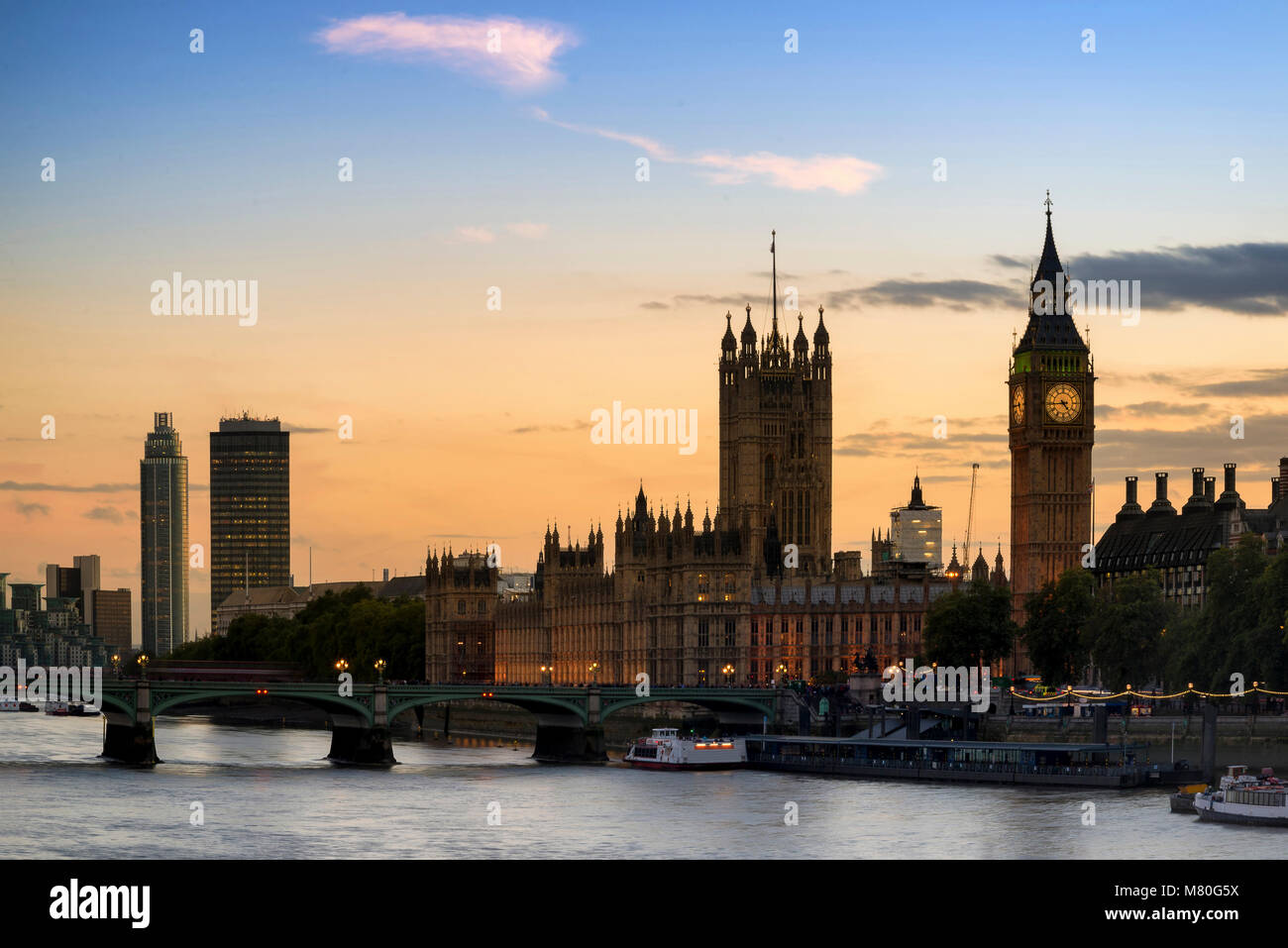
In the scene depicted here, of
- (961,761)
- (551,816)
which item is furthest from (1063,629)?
(551,816)

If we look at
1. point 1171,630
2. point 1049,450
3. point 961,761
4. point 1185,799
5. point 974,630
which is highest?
point 1049,450

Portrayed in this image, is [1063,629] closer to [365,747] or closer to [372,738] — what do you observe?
[372,738]

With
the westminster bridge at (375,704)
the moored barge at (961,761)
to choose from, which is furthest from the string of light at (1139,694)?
the westminster bridge at (375,704)

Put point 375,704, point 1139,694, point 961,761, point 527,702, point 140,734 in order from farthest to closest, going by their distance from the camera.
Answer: point 527,702
point 375,704
point 1139,694
point 140,734
point 961,761
